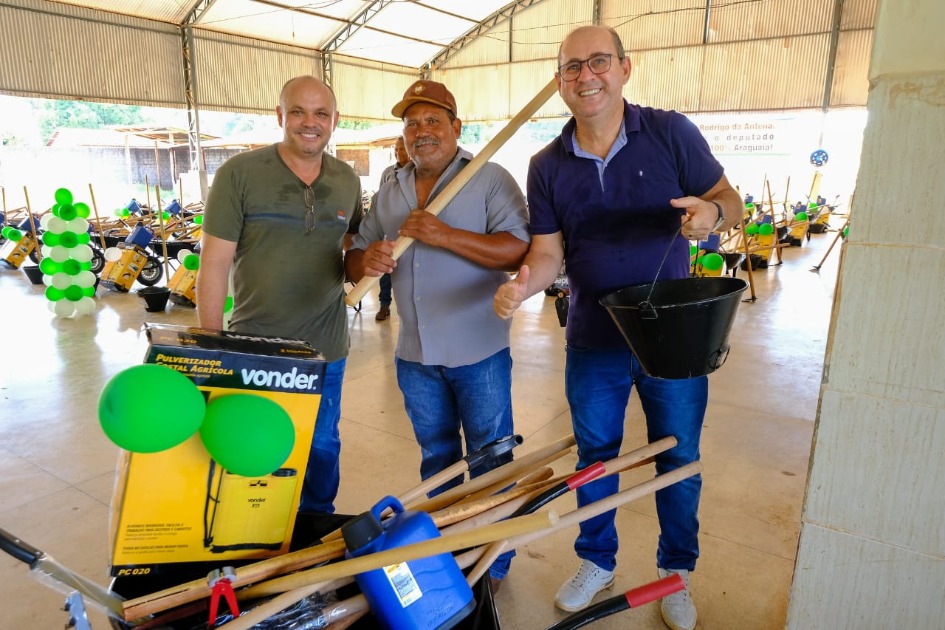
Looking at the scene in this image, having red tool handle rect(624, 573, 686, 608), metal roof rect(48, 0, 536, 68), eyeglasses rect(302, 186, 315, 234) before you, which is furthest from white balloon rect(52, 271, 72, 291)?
metal roof rect(48, 0, 536, 68)

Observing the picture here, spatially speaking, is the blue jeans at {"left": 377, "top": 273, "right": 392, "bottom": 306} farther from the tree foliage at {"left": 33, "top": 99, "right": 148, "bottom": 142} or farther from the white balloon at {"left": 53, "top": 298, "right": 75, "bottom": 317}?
the tree foliage at {"left": 33, "top": 99, "right": 148, "bottom": 142}

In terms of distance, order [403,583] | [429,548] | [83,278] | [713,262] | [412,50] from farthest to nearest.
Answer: [412,50] → [83,278] → [713,262] → [403,583] → [429,548]

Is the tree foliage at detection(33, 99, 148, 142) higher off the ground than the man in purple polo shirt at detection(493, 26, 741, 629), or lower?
higher

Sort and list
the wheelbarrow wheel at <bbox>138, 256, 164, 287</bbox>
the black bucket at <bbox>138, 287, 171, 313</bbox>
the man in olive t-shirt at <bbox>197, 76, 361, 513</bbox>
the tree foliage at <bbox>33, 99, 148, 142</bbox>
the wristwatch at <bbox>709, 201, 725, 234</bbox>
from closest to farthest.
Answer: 1. the wristwatch at <bbox>709, 201, 725, 234</bbox>
2. the man in olive t-shirt at <bbox>197, 76, 361, 513</bbox>
3. the black bucket at <bbox>138, 287, 171, 313</bbox>
4. the wheelbarrow wheel at <bbox>138, 256, 164, 287</bbox>
5. the tree foliage at <bbox>33, 99, 148, 142</bbox>

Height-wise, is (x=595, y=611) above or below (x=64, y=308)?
above

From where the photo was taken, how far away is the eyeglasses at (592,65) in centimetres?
148

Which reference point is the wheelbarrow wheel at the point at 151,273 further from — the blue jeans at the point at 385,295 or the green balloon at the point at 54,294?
the blue jeans at the point at 385,295

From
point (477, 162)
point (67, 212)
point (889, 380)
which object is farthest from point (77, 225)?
A: point (889, 380)

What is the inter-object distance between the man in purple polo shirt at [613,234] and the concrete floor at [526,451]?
40 centimetres

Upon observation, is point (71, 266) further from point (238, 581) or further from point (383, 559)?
point (383, 559)

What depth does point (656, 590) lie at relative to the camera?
1059mm

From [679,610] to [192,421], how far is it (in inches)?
60.4

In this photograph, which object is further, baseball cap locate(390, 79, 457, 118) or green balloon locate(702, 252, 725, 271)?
green balloon locate(702, 252, 725, 271)

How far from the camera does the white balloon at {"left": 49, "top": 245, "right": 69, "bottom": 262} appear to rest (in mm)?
6129
